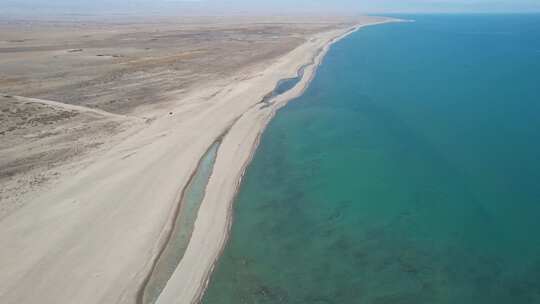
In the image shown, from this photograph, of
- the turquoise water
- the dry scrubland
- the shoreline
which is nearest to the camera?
the shoreline

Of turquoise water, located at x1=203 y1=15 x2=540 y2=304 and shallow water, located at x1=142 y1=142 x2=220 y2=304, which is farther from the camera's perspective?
turquoise water, located at x1=203 y1=15 x2=540 y2=304

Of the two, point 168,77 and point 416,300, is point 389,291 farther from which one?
point 168,77

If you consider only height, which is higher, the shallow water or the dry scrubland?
the dry scrubland

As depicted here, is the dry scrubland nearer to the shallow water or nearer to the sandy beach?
the sandy beach

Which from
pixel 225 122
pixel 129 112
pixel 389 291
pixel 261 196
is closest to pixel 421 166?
pixel 261 196

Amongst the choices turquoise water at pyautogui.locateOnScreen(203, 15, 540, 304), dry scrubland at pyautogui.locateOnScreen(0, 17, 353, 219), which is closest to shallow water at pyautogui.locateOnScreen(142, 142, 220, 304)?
turquoise water at pyautogui.locateOnScreen(203, 15, 540, 304)
